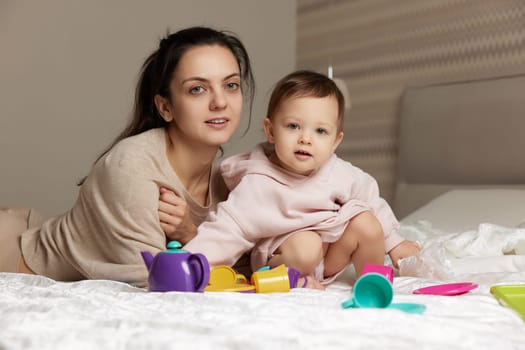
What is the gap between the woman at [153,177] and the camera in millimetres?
1737

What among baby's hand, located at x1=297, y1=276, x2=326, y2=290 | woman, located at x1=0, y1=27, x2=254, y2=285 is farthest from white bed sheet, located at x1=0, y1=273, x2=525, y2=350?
woman, located at x1=0, y1=27, x2=254, y2=285

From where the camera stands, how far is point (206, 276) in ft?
4.44

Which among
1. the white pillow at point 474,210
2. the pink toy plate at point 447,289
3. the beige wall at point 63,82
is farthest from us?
the beige wall at point 63,82

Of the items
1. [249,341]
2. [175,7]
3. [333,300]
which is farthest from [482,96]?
[249,341]

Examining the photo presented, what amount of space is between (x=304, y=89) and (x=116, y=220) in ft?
1.88

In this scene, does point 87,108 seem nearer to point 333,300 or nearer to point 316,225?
point 316,225

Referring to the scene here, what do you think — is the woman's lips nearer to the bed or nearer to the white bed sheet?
the bed

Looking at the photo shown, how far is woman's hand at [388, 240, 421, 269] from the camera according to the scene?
1.92m

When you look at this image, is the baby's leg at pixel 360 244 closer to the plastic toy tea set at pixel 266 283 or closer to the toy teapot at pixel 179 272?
the plastic toy tea set at pixel 266 283

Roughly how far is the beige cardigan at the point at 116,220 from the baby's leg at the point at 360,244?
1.30 ft

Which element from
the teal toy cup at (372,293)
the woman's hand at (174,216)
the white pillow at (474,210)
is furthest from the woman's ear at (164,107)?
the white pillow at (474,210)

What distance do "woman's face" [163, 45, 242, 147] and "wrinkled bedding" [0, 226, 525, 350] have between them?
0.66 m

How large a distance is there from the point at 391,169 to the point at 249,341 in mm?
2856

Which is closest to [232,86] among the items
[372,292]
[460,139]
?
[372,292]
